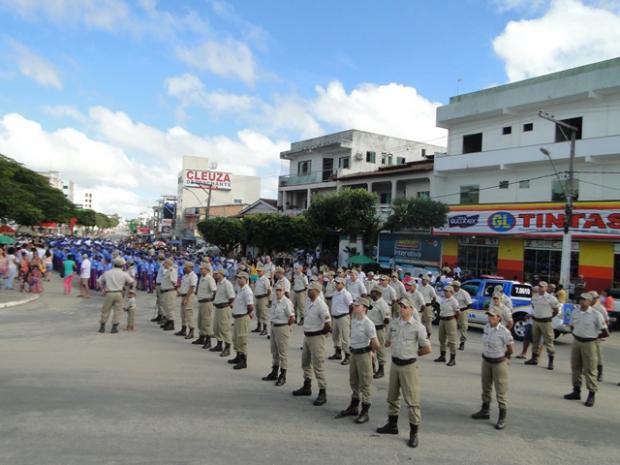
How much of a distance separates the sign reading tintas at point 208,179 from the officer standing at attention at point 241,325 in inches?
3256

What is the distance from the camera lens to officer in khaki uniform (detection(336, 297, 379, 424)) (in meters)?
6.75

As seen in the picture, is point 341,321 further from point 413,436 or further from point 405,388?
point 413,436

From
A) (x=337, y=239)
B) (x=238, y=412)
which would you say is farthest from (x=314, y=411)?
(x=337, y=239)

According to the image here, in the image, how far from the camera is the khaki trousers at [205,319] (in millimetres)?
11570

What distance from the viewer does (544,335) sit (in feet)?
36.5

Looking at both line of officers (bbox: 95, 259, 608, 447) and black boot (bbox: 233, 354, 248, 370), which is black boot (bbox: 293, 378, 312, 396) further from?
black boot (bbox: 233, 354, 248, 370)

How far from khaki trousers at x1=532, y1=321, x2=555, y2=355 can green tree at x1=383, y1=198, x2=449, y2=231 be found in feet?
58.2

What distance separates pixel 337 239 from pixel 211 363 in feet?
98.3

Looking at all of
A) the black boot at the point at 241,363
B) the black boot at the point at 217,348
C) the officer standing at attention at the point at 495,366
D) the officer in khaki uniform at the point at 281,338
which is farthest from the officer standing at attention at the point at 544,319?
the black boot at the point at 217,348

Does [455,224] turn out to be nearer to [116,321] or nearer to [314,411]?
[116,321]

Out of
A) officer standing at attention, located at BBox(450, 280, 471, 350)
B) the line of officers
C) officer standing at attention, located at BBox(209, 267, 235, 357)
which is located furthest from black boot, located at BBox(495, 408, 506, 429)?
officer standing at attention, located at BBox(450, 280, 471, 350)

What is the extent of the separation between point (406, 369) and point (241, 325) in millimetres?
4215

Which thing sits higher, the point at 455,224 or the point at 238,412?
the point at 455,224

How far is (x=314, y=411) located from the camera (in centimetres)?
709
